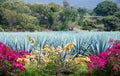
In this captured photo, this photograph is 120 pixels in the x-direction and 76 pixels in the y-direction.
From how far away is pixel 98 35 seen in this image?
10.5 meters

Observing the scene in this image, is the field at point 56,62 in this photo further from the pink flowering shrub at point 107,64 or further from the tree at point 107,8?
the tree at point 107,8

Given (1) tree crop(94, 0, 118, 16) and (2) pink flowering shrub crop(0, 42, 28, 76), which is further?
(1) tree crop(94, 0, 118, 16)

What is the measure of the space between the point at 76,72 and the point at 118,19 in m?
36.5

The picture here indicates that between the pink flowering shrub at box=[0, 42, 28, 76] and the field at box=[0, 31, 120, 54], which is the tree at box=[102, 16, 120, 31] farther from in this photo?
the pink flowering shrub at box=[0, 42, 28, 76]

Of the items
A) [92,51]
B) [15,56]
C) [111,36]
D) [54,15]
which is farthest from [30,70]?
[54,15]

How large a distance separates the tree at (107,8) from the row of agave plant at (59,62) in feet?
156

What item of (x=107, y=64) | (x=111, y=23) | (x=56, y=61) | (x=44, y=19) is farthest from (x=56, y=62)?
(x=44, y=19)

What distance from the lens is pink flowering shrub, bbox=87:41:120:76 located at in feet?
22.4

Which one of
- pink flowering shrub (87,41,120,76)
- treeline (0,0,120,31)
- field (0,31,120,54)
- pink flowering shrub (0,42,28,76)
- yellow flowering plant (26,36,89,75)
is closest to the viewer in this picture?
pink flowering shrub (0,42,28,76)

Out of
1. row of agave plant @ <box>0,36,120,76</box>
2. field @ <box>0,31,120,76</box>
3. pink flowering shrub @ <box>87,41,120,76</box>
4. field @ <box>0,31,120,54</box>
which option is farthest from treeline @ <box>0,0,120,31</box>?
pink flowering shrub @ <box>87,41,120,76</box>

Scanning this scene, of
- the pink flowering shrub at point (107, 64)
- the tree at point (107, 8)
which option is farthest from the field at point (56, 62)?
the tree at point (107, 8)

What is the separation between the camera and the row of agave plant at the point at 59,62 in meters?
6.77

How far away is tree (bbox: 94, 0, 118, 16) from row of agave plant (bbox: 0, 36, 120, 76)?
156 ft

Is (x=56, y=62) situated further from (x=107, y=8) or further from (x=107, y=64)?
(x=107, y=8)
